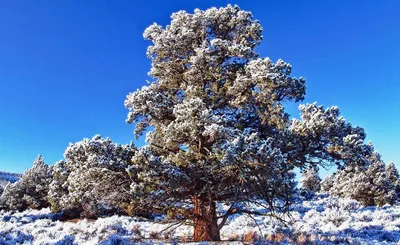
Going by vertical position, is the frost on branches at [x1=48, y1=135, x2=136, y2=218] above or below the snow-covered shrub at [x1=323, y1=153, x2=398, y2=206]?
below

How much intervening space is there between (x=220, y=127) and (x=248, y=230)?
9433 mm

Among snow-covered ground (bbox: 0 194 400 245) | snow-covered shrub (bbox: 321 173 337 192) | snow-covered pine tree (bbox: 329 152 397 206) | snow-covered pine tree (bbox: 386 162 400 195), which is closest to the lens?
snow-covered ground (bbox: 0 194 400 245)

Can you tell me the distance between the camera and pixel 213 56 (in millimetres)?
11789

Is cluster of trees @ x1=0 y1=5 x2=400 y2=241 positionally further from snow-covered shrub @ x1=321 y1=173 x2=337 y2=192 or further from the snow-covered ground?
snow-covered shrub @ x1=321 y1=173 x2=337 y2=192

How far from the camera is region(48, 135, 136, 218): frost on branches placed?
1055 cm

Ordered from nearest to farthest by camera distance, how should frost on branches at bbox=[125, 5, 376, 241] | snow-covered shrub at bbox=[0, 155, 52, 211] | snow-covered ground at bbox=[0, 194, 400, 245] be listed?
frost on branches at bbox=[125, 5, 376, 241], snow-covered ground at bbox=[0, 194, 400, 245], snow-covered shrub at bbox=[0, 155, 52, 211]

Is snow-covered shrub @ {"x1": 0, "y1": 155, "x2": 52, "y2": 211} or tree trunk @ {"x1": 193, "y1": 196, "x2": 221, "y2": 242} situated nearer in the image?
tree trunk @ {"x1": 193, "y1": 196, "x2": 221, "y2": 242}

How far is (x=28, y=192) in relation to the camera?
33.8m

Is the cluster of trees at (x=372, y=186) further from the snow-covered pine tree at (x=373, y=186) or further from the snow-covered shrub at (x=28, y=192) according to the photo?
the snow-covered shrub at (x=28, y=192)

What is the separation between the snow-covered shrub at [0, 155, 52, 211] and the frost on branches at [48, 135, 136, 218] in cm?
2416

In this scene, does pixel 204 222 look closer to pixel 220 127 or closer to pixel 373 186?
pixel 220 127

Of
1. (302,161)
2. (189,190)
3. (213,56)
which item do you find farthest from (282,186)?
(213,56)

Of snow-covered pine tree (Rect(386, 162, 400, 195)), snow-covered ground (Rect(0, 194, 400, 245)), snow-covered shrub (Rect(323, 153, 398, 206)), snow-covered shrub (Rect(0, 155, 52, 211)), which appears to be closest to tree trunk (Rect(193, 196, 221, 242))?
snow-covered ground (Rect(0, 194, 400, 245))

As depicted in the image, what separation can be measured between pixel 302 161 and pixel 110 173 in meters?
6.82
